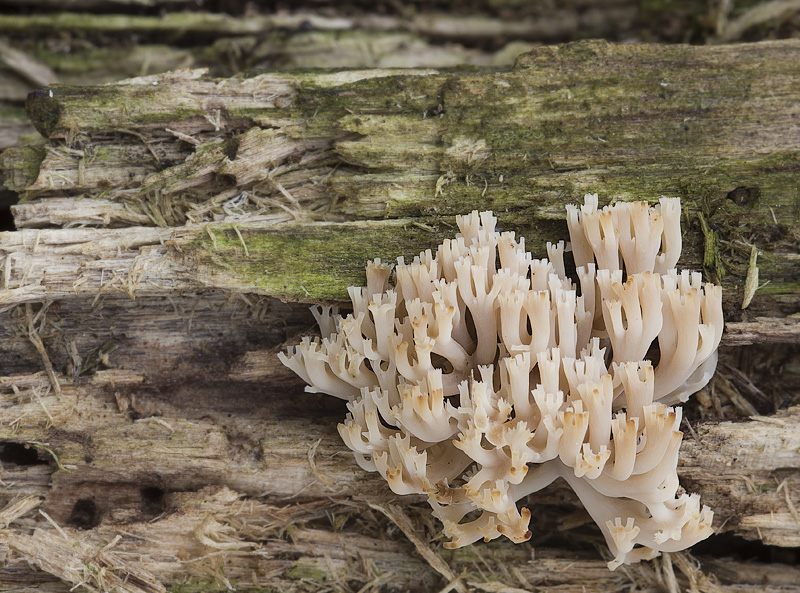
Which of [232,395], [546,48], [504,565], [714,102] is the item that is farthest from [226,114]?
[504,565]

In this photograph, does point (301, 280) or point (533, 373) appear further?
point (301, 280)

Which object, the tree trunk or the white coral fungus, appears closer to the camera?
the white coral fungus

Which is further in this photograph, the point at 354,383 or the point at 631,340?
the point at 354,383

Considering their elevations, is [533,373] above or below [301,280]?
below

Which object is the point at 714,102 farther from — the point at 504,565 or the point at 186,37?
the point at 186,37


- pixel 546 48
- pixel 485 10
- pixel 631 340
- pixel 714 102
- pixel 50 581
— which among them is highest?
pixel 485 10
